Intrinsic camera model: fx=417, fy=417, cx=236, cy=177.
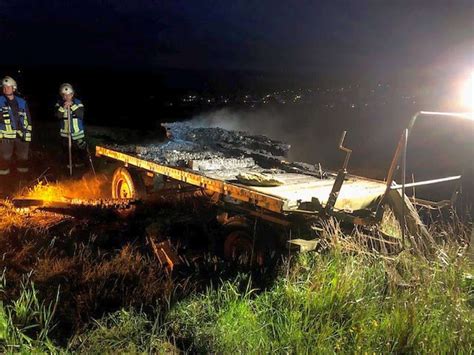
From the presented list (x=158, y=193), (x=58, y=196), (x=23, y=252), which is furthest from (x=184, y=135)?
(x=23, y=252)

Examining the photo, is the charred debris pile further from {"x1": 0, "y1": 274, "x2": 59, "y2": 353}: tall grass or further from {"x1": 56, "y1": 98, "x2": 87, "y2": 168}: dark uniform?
{"x1": 0, "y1": 274, "x2": 59, "y2": 353}: tall grass

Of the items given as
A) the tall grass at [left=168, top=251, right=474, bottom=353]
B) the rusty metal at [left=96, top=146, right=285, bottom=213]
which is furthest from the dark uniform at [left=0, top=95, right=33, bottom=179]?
the tall grass at [left=168, top=251, right=474, bottom=353]

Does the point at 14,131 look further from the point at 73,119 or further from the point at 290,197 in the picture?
the point at 290,197

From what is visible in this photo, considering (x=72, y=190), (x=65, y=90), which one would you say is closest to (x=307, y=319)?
(x=72, y=190)

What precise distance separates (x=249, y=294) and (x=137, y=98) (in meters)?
45.9

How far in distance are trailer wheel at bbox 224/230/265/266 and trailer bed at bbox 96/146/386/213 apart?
479 mm

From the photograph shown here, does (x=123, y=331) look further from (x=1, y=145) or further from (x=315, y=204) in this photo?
(x=1, y=145)

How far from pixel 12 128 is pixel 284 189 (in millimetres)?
6159

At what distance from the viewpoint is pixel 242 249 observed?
17.9 ft

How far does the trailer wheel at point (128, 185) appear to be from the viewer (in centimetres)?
744

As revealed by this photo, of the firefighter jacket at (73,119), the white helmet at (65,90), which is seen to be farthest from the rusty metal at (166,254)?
the white helmet at (65,90)

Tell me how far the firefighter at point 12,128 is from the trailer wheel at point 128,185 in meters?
2.22

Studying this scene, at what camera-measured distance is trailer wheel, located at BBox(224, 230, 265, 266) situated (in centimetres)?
513

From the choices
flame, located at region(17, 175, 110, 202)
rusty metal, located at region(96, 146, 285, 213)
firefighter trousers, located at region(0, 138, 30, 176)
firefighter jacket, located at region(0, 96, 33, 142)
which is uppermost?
firefighter jacket, located at region(0, 96, 33, 142)
